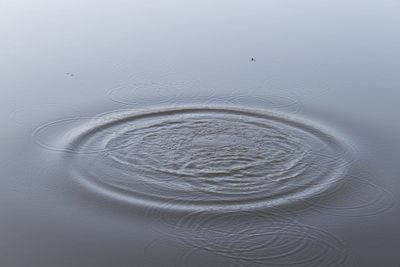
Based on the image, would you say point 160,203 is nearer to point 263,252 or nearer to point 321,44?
point 263,252

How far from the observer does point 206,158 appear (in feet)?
22.3

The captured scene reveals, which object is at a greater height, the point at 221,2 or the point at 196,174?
the point at 221,2

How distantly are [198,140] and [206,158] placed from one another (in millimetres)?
388

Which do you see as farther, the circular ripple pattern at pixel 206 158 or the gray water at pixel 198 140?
the circular ripple pattern at pixel 206 158

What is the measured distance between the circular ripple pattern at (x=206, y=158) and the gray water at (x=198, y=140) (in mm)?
20

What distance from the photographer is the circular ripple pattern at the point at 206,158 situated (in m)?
6.17

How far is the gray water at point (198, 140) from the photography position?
18.2 ft

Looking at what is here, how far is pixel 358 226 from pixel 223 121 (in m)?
2.32

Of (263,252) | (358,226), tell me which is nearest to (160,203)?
(263,252)

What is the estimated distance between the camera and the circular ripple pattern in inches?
243

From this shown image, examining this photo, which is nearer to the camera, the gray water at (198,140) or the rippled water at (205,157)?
the gray water at (198,140)

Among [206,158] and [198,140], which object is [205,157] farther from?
[198,140]

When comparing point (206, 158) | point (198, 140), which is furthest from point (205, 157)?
point (198, 140)

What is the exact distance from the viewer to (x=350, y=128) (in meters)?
7.53
